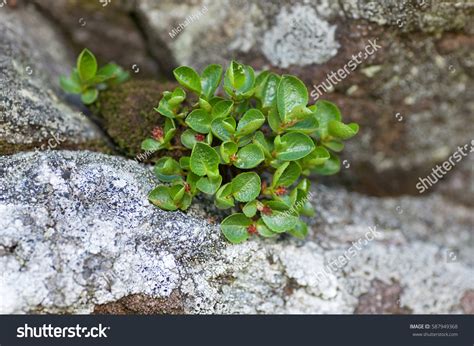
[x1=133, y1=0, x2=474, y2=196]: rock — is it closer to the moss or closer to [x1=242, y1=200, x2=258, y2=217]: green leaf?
the moss

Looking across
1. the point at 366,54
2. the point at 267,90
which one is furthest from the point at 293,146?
the point at 366,54

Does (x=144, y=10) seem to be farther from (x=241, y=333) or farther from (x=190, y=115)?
(x=241, y=333)

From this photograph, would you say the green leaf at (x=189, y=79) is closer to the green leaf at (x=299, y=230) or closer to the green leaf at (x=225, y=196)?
the green leaf at (x=225, y=196)

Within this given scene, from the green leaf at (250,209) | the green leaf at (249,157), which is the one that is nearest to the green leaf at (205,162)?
the green leaf at (249,157)

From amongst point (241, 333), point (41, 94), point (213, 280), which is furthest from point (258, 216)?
point (41, 94)

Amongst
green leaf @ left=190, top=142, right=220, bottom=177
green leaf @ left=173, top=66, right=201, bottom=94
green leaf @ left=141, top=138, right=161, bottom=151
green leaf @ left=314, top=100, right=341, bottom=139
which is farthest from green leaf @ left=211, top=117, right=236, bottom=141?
green leaf @ left=314, top=100, right=341, bottom=139

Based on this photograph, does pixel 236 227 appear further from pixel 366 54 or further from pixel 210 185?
pixel 366 54

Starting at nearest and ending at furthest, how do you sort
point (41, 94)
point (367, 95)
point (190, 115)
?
1. point (190, 115)
2. point (41, 94)
3. point (367, 95)

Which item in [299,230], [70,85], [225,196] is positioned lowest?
[299,230]
